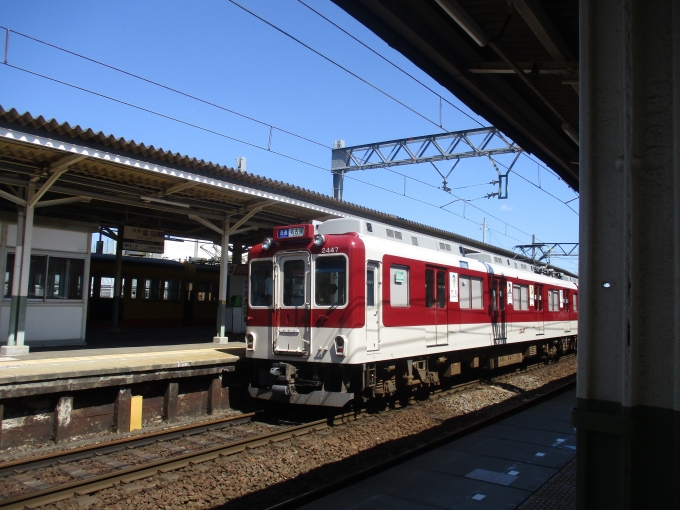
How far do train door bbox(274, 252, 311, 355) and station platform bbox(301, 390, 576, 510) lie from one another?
297cm

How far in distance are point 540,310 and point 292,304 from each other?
1051cm

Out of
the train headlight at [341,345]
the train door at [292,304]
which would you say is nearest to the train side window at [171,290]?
the train door at [292,304]

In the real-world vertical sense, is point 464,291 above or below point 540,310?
above

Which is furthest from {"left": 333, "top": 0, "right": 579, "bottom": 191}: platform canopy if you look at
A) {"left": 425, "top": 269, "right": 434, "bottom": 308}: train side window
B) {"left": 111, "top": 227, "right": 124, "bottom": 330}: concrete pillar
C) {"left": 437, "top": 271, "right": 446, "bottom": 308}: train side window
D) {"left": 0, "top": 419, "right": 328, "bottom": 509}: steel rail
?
{"left": 111, "top": 227, "right": 124, "bottom": 330}: concrete pillar

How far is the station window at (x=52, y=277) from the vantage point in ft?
40.7

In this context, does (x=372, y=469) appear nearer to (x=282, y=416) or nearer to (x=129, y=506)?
(x=129, y=506)

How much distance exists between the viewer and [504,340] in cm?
1396

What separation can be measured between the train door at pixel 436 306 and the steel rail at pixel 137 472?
11.1ft

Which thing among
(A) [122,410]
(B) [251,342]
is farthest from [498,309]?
(A) [122,410]

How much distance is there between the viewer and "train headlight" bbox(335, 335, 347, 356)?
28.0 ft

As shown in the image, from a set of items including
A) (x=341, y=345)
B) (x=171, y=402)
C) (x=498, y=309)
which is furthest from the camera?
(x=498, y=309)

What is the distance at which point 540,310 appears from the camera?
17125 mm

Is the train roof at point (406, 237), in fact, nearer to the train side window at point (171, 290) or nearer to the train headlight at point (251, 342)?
the train headlight at point (251, 342)

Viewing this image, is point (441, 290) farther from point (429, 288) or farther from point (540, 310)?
point (540, 310)
